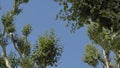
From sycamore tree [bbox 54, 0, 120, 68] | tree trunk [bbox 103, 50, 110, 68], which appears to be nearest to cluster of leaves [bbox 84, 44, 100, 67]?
tree trunk [bbox 103, 50, 110, 68]

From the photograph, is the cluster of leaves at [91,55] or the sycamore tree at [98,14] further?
the cluster of leaves at [91,55]

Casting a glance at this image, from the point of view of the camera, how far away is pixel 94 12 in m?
18.7

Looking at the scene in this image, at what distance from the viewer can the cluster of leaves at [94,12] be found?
1806 cm

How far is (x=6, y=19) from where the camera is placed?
3994 cm

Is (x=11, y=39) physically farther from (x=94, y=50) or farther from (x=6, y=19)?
(x=94, y=50)

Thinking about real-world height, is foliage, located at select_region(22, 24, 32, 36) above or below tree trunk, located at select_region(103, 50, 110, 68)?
above

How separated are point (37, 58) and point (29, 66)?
1.26 metres

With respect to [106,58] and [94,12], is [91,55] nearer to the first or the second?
[106,58]

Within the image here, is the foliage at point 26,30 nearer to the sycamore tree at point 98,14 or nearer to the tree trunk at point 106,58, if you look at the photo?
the tree trunk at point 106,58

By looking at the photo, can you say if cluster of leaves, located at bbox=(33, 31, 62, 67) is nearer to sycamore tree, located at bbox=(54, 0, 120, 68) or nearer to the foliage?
the foliage

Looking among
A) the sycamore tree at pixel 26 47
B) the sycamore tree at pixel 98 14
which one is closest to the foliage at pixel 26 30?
the sycamore tree at pixel 26 47

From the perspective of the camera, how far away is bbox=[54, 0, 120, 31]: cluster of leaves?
711 inches

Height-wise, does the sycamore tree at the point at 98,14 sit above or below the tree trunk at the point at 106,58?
above

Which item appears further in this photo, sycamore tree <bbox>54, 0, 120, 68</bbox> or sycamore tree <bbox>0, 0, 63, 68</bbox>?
sycamore tree <bbox>0, 0, 63, 68</bbox>
